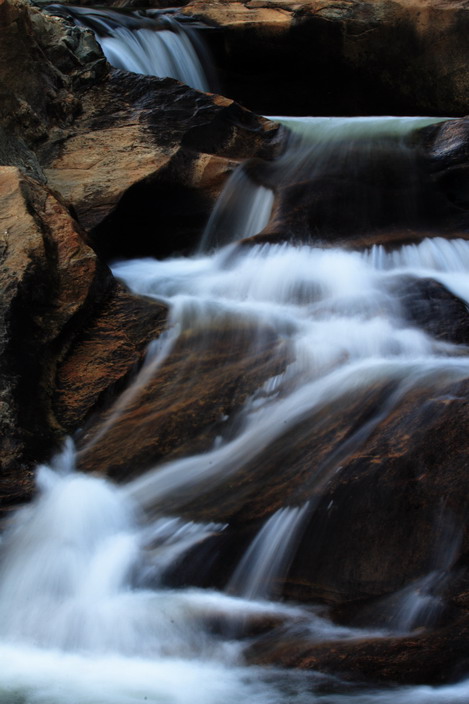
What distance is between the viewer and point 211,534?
3.59 metres

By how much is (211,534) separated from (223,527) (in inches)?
2.6

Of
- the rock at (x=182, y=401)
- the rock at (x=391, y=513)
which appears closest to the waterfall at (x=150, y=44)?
the rock at (x=182, y=401)

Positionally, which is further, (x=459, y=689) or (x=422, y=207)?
(x=422, y=207)

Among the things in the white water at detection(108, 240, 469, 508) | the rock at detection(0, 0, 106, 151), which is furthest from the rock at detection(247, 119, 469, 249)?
the rock at detection(0, 0, 106, 151)

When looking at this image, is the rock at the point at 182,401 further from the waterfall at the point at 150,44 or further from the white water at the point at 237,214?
the waterfall at the point at 150,44

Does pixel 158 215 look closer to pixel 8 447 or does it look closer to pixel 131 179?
pixel 131 179

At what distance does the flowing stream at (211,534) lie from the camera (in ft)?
9.53

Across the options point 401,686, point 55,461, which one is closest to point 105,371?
point 55,461

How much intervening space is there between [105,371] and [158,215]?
2.34 meters

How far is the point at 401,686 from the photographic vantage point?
2.68m

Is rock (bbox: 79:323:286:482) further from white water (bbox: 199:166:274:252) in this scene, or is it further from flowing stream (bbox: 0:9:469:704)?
white water (bbox: 199:166:274:252)

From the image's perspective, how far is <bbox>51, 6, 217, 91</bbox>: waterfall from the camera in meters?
8.44

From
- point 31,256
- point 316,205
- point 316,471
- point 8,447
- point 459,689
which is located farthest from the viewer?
point 316,205

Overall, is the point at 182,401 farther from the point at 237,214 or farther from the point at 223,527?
the point at 237,214
